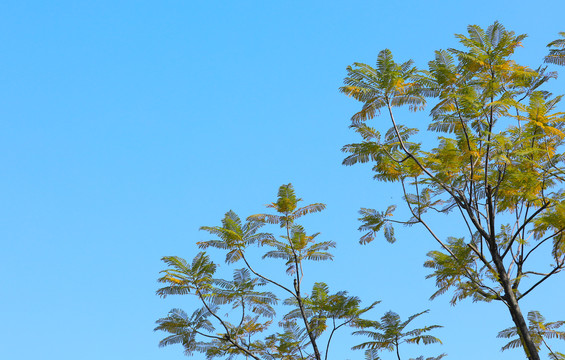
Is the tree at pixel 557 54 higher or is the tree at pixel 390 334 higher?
the tree at pixel 557 54

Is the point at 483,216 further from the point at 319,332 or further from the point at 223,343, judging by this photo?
the point at 223,343

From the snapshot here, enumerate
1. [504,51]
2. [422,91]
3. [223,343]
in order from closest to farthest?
[504,51] → [422,91] → [223,343]

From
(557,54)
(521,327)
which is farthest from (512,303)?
(557,54)

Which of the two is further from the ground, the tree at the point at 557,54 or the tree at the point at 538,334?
the tree at the point at 557,54

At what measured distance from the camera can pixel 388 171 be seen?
53.6ft

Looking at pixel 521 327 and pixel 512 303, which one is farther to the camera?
pixel 512 303

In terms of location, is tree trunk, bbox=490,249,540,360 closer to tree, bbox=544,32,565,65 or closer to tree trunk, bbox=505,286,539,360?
tree trunk, bbox=505,286,539,360

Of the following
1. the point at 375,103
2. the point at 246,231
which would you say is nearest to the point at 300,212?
the point at 246,231

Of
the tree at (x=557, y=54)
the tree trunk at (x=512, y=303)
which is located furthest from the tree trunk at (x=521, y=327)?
the tree at (x=557, y=54)

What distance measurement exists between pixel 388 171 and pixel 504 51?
451cm

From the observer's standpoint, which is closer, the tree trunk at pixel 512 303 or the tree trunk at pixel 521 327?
the tree trunk at pixel 521 327

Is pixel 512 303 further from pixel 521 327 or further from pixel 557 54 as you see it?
pixel 557 54

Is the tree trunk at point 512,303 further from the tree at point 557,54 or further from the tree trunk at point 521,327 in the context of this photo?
the tree at point 557,54

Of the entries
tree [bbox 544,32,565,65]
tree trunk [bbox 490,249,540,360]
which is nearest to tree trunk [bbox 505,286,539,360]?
tree trunk [bbox 490,249,540,360]
